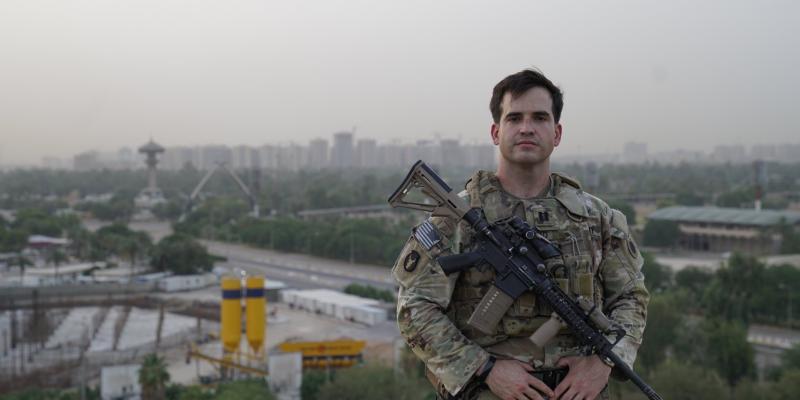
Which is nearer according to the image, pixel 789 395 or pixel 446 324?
pixel 446 324

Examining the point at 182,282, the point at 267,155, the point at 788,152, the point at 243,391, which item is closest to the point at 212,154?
the point at 267,155

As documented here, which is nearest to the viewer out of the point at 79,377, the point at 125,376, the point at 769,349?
the point at 125,376

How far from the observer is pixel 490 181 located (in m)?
2.12

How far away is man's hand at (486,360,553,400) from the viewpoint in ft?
6.21

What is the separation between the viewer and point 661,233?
34.6 meters

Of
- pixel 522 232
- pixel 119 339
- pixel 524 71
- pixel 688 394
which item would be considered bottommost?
pixel 119 339

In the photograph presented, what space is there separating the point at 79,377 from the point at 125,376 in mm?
2339

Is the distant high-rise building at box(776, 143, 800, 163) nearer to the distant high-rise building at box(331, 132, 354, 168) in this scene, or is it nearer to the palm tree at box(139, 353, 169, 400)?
the distant high-rise building at box(331, 132, 354, 168)

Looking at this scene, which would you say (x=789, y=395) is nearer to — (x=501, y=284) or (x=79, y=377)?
(x=501, y=284)

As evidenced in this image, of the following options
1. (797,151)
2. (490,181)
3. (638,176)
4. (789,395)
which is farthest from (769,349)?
(797,151)

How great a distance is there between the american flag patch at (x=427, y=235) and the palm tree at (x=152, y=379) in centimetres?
1218

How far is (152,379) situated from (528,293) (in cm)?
1227

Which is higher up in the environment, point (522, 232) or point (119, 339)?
point (522, 232)

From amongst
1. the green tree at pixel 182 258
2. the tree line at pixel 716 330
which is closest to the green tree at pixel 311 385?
the tree line at pixel 716 330
